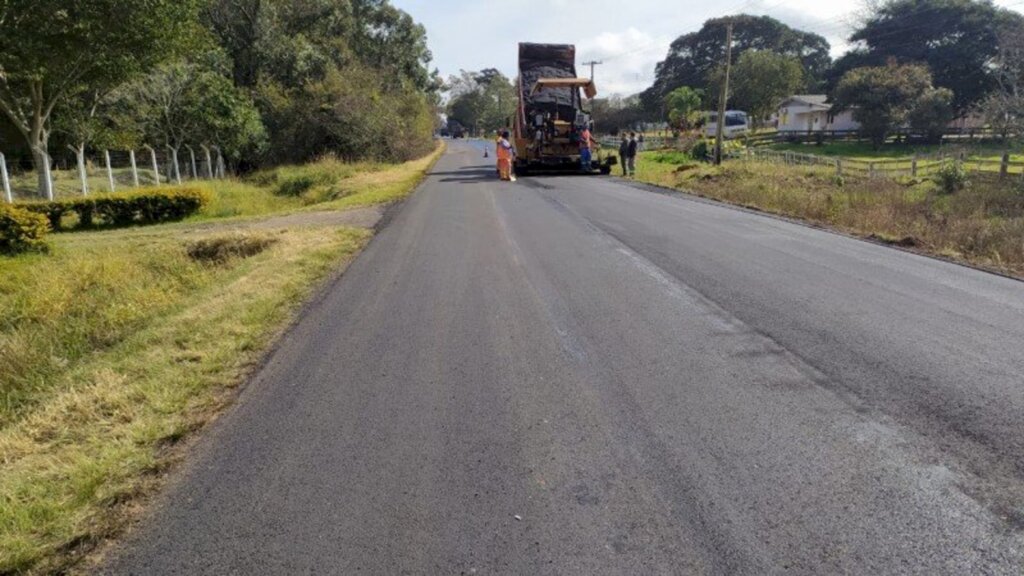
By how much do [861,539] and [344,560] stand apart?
7.58 feet

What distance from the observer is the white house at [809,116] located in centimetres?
6556

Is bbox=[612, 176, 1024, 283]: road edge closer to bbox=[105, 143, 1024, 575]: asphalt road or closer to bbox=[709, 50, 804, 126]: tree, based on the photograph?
bbox=[105, 143, 1024, 575]: asphalt road

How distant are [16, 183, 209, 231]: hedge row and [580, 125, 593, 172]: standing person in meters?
12.9

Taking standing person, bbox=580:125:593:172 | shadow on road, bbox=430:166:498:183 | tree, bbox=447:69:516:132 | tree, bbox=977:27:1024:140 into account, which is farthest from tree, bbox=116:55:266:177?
tree, bbox=447:69:516:132

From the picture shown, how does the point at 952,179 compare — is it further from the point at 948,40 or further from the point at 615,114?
the point at 615,114

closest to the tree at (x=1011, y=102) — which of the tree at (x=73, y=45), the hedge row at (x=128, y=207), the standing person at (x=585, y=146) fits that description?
the standing person at (x=585, y=146)

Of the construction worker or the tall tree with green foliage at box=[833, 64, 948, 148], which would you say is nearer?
the construction worker

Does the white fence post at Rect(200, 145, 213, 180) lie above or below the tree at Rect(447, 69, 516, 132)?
below

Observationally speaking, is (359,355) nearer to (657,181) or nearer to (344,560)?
(344,560)

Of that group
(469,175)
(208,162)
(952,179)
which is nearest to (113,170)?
(208,162)

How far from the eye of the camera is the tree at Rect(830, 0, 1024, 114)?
5469 centimetres

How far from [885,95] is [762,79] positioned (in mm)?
17247

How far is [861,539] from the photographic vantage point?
2906 mm

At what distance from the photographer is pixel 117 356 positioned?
18.5 feet
